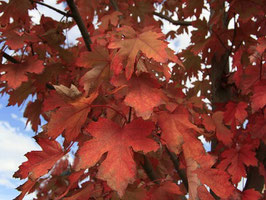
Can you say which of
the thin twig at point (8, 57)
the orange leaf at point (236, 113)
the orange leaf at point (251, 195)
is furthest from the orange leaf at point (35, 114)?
the orange leaf at point (251, 195)

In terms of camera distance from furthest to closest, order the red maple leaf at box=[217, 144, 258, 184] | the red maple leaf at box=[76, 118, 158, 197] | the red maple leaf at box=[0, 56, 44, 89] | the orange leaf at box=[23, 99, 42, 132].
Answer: the orange leaf at box=[23, 99, 42, 132], the red maple leaf at box=[217, 144, 258, 184], the red maple leaf at box=[0, 56, 44, 89], the red maple leaf at box=[76, 118, 158, 197]

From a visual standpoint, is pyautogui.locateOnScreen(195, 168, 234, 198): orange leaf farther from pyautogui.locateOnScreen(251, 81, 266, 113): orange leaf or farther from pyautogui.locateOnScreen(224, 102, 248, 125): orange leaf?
pyautogui.locateOnScreen(224, 102, 248, 125): orange leaf

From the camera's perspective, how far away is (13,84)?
1447 mm

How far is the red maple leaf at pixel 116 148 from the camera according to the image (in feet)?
2.79

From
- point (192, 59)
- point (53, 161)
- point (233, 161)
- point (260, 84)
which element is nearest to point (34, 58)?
point (53, 161)

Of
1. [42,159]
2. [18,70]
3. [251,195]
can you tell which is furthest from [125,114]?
[251,195]

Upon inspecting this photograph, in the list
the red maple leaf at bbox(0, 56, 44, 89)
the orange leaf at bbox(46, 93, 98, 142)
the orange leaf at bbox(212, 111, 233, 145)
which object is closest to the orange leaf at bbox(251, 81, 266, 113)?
the orange leaf at bbox(212, 111, 233, 145)

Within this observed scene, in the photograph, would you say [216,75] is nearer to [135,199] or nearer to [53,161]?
[135,199]

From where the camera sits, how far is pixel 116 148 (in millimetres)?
916

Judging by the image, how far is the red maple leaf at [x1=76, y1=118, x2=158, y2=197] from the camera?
2.79 ft

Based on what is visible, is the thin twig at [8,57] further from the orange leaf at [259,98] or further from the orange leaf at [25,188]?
the orange leaf at [259,98]

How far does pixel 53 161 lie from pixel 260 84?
1.32m

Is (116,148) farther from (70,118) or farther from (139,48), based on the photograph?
(139,48)

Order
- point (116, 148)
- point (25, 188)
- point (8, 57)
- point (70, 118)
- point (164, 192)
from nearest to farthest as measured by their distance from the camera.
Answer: point (116, 148), point (70, 118), point (25, 188), point (164, 192), point (8, 57)
